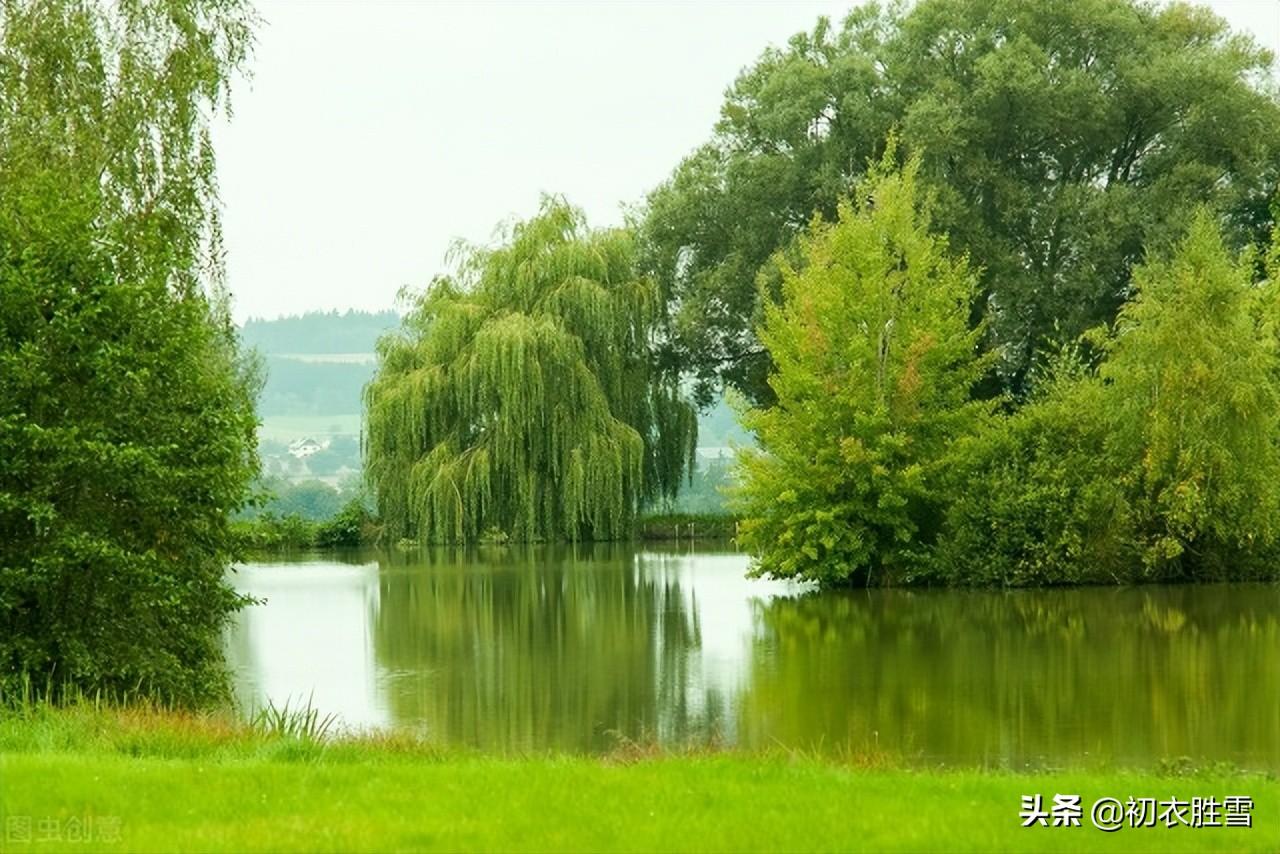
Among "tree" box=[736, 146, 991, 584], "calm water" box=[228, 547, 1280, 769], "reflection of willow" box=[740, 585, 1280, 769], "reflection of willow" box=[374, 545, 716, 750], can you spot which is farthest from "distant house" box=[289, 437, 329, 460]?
"reflection of willow" box=[740, 585, 1280, 769]

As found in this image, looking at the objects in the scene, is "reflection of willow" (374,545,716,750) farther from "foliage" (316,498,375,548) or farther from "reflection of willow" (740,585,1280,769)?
"foliage" (316,498,375,548)

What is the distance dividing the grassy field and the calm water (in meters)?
3.70

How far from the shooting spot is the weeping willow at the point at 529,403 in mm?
38781

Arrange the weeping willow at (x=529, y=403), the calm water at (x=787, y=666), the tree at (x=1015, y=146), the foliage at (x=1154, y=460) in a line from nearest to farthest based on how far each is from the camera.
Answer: the calm water at (x=787, y=666), the foliage at (x=1154, y=460), the tree at (x=1015, y=146), the weeping willow at (x=529, y=403)

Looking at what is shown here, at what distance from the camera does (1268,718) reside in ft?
48.2

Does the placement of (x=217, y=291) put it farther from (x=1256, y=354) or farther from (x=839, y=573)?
(x=1256, y=354)

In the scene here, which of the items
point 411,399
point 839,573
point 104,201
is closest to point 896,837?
point 104,201

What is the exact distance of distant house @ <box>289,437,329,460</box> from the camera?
6786 inches

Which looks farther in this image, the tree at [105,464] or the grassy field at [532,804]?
the tree at [105,464]

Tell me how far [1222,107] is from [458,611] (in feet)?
72.4

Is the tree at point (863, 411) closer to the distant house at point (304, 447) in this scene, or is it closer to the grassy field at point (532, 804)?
the grassy field at point (532, 804)

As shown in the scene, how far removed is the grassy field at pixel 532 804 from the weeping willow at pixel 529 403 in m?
28.9

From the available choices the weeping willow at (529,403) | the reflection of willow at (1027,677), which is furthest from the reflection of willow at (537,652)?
the weeping willow at (529,403)

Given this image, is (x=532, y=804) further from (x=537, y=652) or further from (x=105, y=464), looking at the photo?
(x=537, y=652)
